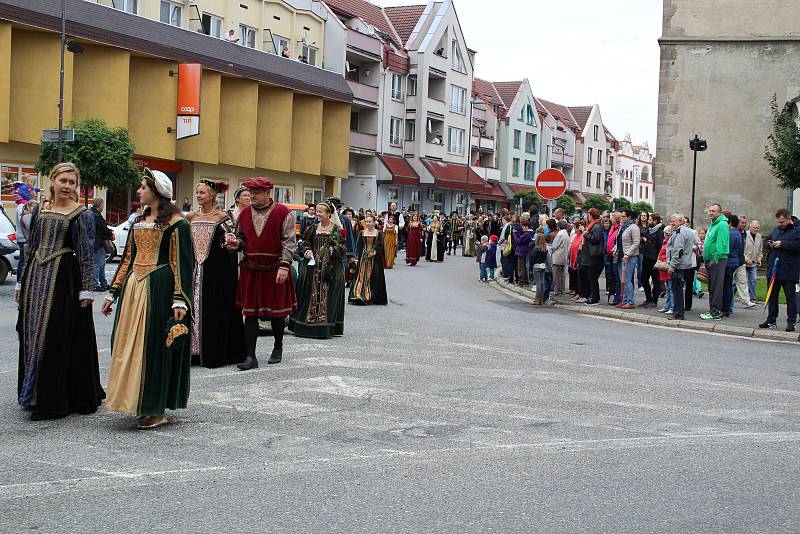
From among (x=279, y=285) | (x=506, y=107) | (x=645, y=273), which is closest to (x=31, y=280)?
(x=279, y=285)

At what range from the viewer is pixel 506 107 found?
82.9 meters

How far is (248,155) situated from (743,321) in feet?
102

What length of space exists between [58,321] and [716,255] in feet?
40.4

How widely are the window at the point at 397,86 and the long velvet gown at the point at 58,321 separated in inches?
2119

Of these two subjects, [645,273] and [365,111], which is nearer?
[645,273]

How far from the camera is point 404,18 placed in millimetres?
65875

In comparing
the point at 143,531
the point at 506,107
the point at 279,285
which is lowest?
the point at 143,531

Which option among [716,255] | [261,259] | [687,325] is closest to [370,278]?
[687,325]

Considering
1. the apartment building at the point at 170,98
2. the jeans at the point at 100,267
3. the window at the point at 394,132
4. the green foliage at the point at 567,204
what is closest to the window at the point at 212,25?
the apartment building at the point at 170,98

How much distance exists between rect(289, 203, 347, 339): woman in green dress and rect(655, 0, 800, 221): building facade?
22.1m

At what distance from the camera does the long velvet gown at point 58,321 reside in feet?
23.2

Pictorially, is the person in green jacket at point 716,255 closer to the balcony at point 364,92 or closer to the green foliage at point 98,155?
the green foliage at point 98,155

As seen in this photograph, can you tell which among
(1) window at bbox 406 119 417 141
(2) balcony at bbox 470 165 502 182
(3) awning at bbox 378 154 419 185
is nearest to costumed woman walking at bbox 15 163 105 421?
(3) awning at bbox 378 154 419 185

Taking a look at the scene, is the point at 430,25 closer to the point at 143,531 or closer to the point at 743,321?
the point at 743,321
